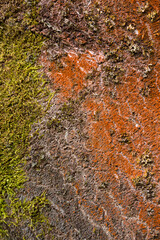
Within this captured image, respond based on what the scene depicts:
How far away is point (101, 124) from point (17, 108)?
61 cm

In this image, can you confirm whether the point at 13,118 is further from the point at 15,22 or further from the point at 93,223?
the point at 93,223

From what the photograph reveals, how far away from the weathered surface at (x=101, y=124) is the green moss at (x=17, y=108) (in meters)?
0.10

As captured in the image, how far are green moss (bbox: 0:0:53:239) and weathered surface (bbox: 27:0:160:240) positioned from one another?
10 cm

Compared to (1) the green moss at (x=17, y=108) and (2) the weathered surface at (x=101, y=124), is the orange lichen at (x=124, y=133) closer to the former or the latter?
(2) the weathered surface at (x=101, y=124)

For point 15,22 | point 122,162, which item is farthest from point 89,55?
point 122,162

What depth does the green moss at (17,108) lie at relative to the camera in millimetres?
1542

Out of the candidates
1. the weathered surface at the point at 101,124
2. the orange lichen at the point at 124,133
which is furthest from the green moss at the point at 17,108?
the orange lichen at the point at 124,133

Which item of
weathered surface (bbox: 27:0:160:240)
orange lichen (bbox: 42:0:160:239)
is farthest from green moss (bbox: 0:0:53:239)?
orange lichen (bbox: 42:0:160:239)

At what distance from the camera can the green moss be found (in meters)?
1.54

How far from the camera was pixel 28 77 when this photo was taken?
1589mm

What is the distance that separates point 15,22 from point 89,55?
60 centimetres

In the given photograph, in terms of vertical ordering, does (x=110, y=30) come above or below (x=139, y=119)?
above

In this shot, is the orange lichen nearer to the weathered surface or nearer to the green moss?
the weathered surface

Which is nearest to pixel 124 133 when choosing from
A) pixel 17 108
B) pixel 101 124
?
pixel 101 124
